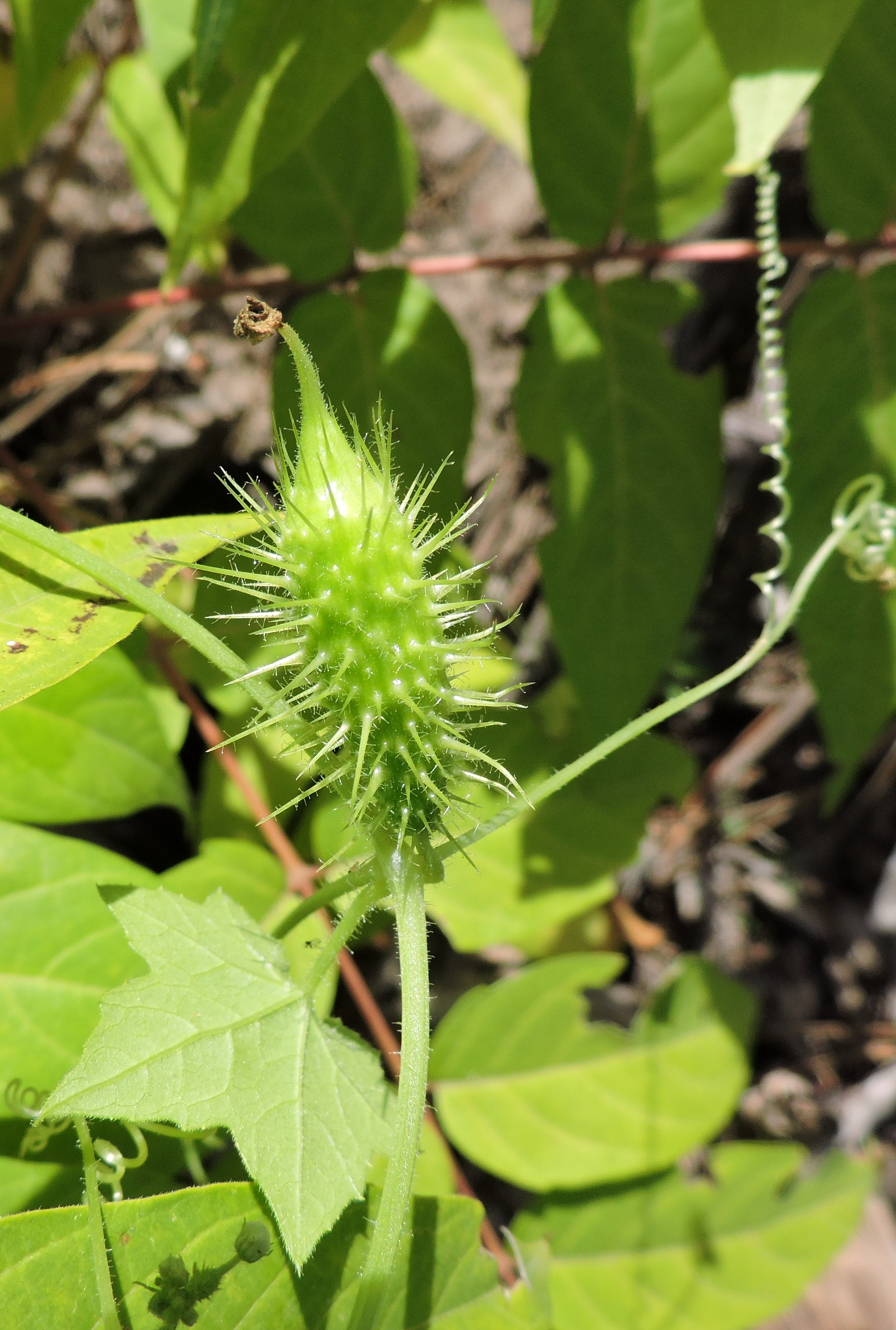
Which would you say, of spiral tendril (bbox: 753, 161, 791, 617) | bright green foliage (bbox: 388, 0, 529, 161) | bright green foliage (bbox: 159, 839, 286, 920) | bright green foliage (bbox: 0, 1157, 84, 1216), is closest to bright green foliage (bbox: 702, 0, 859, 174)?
spiral tendril (bbox: 753, 161, 791, 617)

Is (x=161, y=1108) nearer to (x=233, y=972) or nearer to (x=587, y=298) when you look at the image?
(x=233, y=972)

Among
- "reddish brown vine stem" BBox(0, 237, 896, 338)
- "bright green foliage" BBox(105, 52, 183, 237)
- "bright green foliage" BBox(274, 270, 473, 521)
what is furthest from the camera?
"bright green foliage" BBox(105, 52, 183, 237)

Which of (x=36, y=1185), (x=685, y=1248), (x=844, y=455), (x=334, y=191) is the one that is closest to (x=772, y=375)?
(x=844, y=455)

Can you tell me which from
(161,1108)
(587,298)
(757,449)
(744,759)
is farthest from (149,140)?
(744,759)

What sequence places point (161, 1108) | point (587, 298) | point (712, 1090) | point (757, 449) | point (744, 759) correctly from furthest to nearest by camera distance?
point (744, 759)
point (757, 449)
point (712, 1090)
point (587, 298)
point (161, 1108)

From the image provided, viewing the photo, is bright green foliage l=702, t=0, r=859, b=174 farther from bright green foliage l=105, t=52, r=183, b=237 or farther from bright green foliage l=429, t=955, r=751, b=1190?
bright green foliage l=429, t=955, r=751, b=1190
